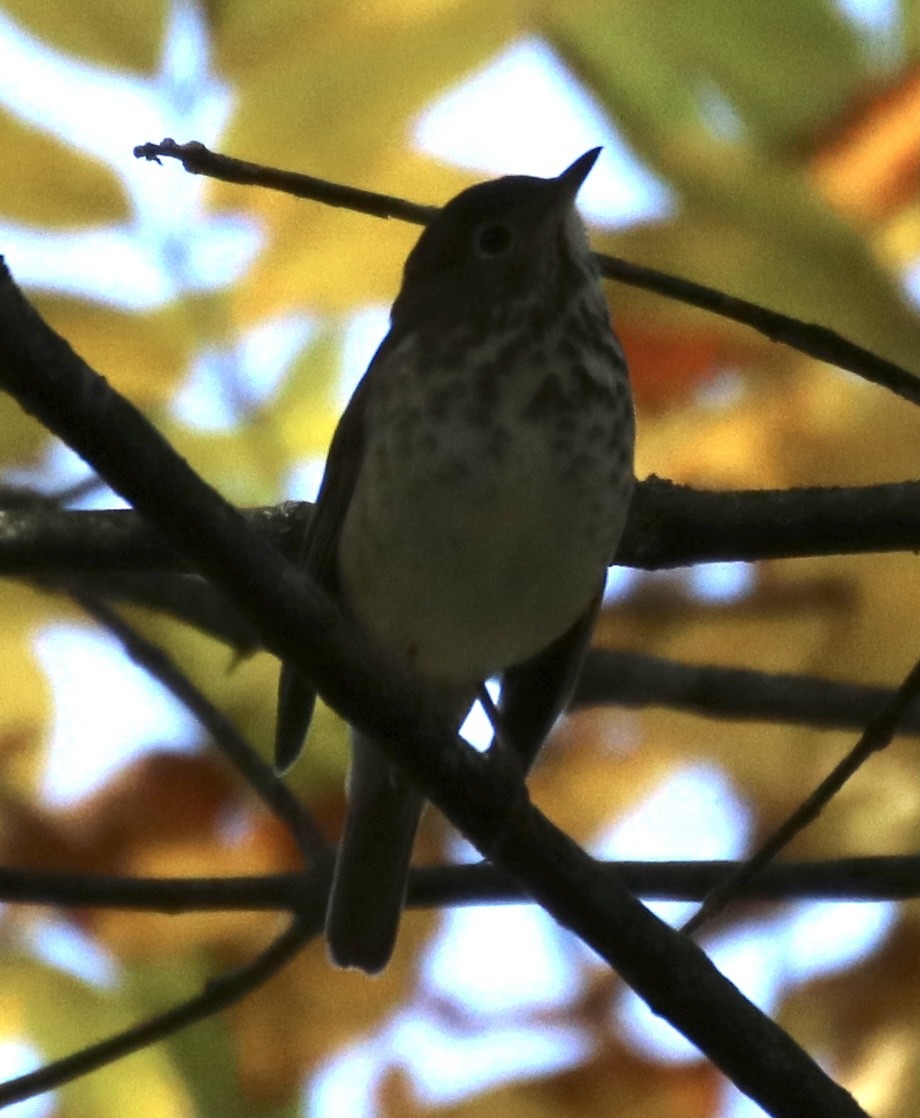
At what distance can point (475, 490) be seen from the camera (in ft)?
7.29

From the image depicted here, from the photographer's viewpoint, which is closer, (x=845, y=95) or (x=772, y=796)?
(x=845, y=95)

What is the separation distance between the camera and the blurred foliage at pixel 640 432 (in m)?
1.66

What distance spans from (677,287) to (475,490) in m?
0.74

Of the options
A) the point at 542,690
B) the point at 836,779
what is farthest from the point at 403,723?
the point at 542,690

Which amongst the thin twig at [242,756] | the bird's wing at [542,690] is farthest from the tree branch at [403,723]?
the bird's wing at [542,690]

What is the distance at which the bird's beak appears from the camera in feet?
7.96

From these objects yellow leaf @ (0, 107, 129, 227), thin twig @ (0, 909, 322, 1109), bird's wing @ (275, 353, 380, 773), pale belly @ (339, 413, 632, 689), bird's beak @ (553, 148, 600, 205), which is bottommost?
thin twig @ (0, 909, 322, 1109)

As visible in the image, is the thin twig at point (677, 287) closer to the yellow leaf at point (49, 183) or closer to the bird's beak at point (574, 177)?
the yellow leaf at point (49, 183)

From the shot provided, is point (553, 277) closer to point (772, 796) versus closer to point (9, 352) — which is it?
point (772, 796)

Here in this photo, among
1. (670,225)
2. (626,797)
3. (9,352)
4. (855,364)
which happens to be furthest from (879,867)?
(9,352)

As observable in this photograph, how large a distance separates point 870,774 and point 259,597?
925 millimetres

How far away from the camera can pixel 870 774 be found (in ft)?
6.52

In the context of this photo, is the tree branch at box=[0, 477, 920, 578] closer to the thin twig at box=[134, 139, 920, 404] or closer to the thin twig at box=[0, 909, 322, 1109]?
the thin twig at box=[134, 139, 920, 404]

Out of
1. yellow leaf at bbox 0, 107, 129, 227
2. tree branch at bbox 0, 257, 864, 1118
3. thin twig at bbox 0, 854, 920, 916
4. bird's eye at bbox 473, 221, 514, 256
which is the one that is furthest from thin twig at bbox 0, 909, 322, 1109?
bird's eye at bbox 473, 221, 514, 256
